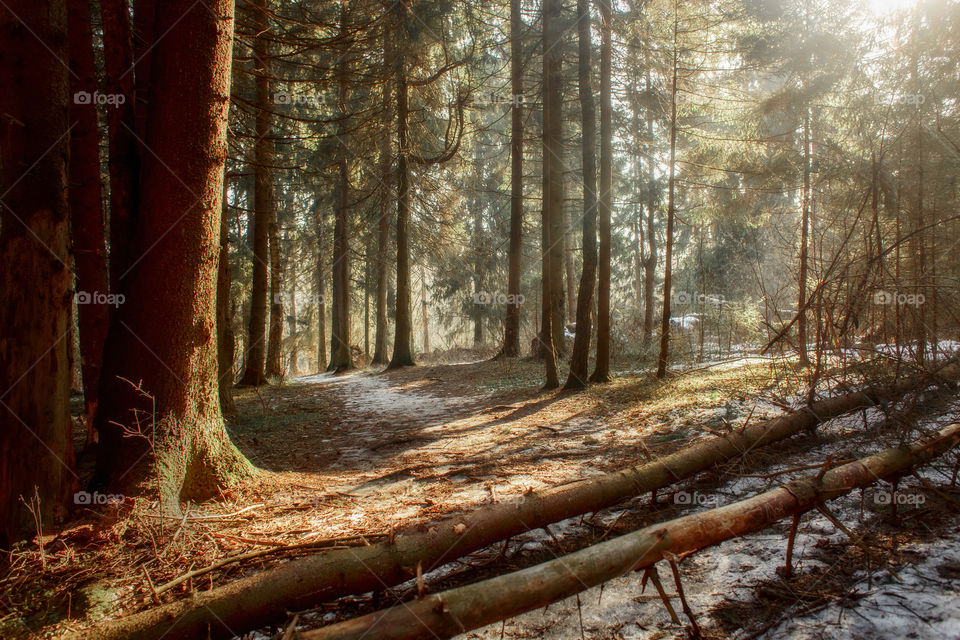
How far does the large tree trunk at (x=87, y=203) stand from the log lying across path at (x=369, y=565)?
160 inches

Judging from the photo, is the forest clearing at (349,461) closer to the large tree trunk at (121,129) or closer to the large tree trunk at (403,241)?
the large tree trunk at (121,129)

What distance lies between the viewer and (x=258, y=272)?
1243cm

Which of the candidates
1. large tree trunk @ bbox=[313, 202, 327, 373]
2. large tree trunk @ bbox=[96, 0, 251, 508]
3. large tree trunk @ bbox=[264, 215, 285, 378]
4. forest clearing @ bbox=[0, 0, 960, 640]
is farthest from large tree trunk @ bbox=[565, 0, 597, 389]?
large tree trunk @ bbox=[313, 202, 327, 373]

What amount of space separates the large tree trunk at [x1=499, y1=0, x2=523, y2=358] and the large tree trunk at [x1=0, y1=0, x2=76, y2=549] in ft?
31.3

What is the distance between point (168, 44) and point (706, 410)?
7.04 m

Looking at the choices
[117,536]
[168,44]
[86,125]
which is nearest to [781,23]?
[168,44]

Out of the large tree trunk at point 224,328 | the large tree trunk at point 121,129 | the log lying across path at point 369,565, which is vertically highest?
the large tree trunk at point 121,129

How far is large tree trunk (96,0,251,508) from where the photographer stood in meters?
3.58

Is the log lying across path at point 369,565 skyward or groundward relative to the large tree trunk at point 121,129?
groundward

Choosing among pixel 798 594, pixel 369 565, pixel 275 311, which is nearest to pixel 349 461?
pixel 369 565

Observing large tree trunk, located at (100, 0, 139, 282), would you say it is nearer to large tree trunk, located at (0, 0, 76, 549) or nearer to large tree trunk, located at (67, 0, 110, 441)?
large tree trunk, located at (0, 0, 76, 549)

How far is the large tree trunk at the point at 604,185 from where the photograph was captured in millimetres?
9266

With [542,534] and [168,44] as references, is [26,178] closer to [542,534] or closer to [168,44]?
[168,44]

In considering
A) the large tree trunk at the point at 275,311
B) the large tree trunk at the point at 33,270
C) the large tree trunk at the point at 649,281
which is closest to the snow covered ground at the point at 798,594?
the large tree trunk at the point at 33,270
